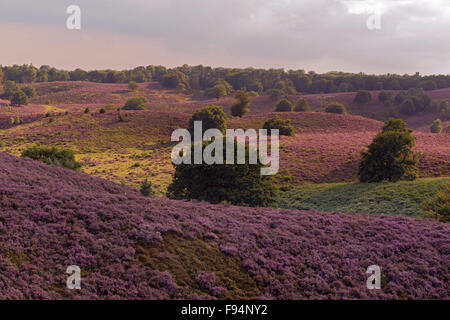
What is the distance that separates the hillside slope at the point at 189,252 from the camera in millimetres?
11492

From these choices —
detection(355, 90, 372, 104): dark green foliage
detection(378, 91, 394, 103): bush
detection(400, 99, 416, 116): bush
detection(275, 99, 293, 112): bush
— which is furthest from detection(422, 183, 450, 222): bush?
detection(378, 91, 394, 103): bush

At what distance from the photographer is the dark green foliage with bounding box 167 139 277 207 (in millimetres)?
30781

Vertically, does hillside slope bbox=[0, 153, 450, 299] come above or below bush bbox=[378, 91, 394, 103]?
below

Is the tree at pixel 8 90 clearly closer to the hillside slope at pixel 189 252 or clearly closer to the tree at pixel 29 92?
the tree at pixel 29 92

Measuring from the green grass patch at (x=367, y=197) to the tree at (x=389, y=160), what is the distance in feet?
10.7

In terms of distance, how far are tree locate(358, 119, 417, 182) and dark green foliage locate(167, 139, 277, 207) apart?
20.9m

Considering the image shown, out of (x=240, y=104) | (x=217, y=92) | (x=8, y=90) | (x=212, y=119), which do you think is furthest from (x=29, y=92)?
(x=212, y=119)

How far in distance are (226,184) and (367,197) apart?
17.4m

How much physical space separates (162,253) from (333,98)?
142146 mm

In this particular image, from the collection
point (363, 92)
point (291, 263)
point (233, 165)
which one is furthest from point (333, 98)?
point (291, 263)

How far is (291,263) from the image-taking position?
14.9 m

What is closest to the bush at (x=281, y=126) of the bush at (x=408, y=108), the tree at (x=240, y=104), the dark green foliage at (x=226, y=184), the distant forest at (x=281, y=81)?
the tree at (x=240, y=104)

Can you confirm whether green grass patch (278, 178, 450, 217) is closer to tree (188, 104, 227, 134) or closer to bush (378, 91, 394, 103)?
tree (188, 104, 227, 134)
